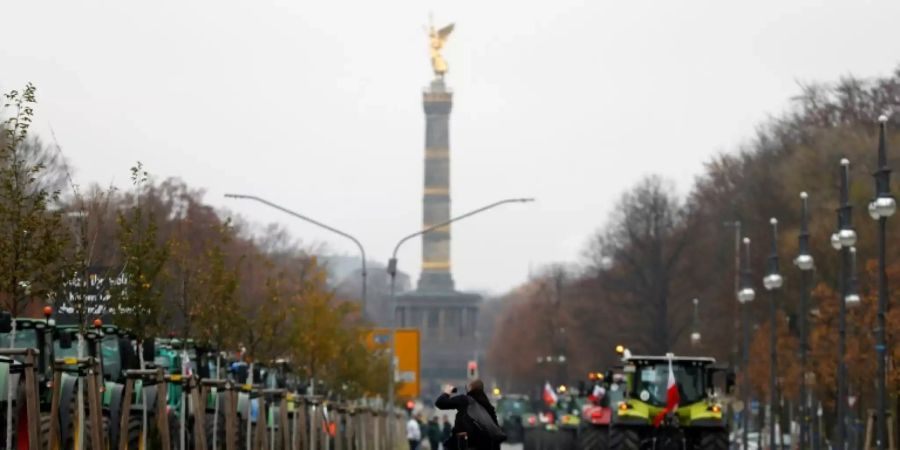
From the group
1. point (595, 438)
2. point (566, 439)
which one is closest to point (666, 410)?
point (595, 438)

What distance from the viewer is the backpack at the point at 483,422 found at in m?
27.1

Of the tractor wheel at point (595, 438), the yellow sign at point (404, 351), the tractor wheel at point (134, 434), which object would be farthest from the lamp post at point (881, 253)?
the yellow sign at point (404, 351)

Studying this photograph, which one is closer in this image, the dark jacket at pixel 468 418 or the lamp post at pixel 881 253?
the dark jacket at pixel 468 418

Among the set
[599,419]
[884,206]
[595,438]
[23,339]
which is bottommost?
[595,438]

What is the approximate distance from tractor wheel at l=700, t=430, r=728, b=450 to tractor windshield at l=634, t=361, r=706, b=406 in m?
2.06

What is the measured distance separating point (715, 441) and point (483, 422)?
58.9 feet

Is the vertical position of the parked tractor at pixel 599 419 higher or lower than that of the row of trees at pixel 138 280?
lower

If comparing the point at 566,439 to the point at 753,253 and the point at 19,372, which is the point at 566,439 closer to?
the point at 753,253

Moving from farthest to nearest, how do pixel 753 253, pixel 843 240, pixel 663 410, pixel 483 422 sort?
pixel 753 253, pixel 843 240, pixel 663 410, pixel 483 422

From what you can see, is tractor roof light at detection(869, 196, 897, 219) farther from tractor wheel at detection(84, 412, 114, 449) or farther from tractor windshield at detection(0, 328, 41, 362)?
tractor windshield at detection(0, 328, 41, 362)

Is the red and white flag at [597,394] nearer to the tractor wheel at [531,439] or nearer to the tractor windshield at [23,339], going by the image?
the tractor wheel at [531,439]

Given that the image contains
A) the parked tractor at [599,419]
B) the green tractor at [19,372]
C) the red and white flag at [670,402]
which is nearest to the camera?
the green tractor at [19,372]

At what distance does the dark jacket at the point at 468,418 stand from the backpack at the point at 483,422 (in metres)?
0.04

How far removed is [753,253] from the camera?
92.0 meters
